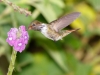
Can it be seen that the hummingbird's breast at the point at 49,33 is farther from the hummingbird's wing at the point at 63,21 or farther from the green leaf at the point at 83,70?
the green leaf at the point at 83,70

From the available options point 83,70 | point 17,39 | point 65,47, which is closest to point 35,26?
point 17,39

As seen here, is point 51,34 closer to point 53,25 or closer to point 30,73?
point 53,25

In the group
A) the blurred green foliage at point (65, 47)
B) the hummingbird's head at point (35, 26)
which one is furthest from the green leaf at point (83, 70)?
the hummingbird's head at point (35, 26)

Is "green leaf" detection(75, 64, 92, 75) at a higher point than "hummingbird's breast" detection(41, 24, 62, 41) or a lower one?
lower

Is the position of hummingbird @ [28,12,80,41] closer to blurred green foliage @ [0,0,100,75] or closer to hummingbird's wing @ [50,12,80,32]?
hummingbird's wing @ [50,12,80,32]

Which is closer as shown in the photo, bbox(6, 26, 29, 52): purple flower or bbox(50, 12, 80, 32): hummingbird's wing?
bbox(6, 26, 29, 52): purple flower

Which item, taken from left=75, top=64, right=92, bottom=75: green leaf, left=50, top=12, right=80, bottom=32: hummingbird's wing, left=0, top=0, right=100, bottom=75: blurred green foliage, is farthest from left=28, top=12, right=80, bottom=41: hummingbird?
left=75, top=64, right=92, bottom=75: green leaf

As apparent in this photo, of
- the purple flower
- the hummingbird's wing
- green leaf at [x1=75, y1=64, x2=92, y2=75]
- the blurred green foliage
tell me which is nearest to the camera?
the purple flower
